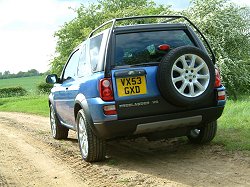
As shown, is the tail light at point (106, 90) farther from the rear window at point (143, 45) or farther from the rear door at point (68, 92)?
the rear door at point (68, 92)

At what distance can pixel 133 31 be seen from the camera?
562 centimetres

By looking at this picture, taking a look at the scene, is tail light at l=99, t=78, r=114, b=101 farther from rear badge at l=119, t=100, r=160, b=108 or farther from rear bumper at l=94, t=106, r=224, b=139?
rear bumper at l=94, t=106, r=224, b=139

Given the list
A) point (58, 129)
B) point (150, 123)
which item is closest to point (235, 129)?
point (150, 123)

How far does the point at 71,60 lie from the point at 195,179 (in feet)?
13.1

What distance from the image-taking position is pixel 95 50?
588 centimetres

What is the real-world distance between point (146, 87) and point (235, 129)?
9.54ft

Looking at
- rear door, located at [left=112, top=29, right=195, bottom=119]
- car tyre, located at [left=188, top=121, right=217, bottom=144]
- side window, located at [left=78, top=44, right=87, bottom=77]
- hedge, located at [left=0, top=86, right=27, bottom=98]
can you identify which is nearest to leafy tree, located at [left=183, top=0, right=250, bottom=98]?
car tyre, located at [left=188, top=121, right=217, bottom=144]

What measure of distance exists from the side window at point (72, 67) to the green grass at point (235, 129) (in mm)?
2671

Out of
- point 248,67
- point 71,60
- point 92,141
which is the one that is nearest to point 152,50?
point 92,141

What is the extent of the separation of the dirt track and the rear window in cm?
142

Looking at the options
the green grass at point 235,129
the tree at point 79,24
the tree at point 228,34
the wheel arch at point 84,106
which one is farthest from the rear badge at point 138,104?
the tree at point 79,24

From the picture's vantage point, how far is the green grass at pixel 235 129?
6.09 m

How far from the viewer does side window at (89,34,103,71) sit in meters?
5.70

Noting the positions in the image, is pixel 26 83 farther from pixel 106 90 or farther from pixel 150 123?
pixel 150 123
